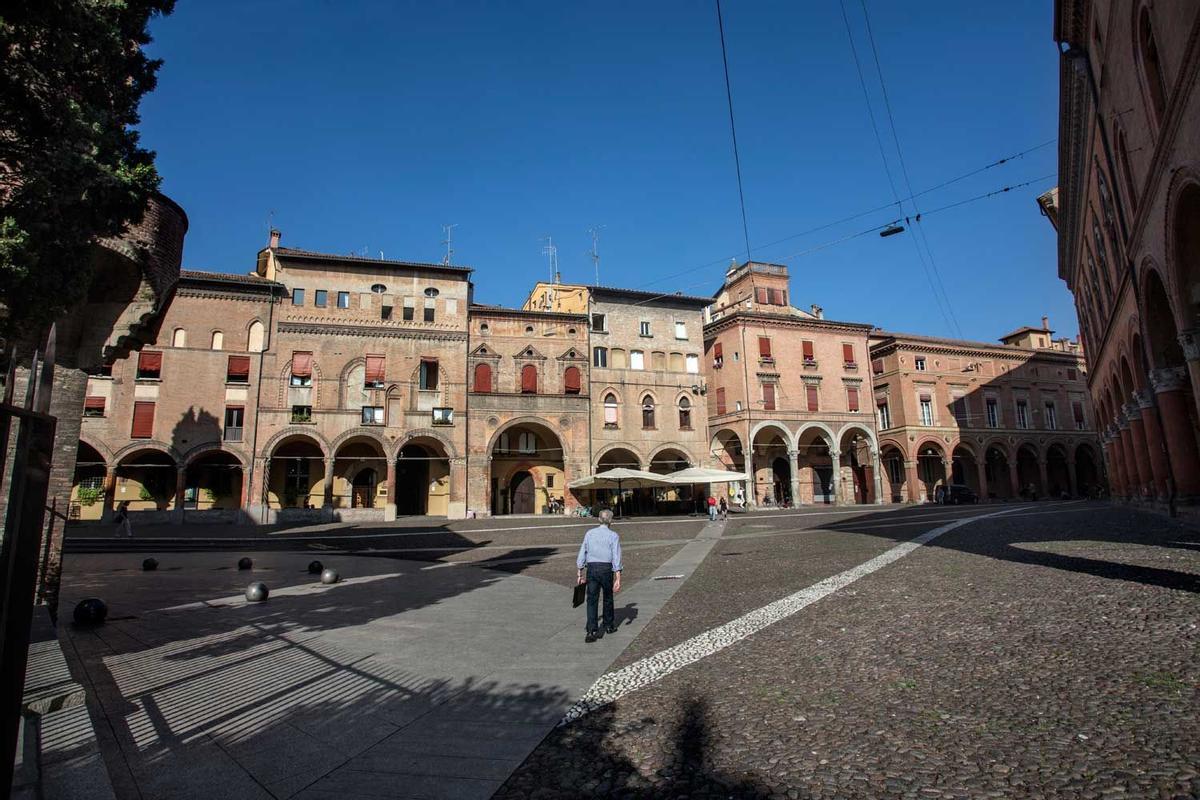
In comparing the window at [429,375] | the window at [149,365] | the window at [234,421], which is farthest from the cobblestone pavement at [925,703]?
the window at [149,365]

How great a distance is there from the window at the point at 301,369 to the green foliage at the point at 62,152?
93.2ft

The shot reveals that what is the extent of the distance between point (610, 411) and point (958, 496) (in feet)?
86.2

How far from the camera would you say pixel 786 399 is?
44.0m

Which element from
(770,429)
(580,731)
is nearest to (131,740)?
(580,731)

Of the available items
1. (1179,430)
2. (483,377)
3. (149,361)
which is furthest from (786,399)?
(149,361)

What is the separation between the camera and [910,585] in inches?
380

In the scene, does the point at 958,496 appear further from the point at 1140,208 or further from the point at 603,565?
the point at 603,565

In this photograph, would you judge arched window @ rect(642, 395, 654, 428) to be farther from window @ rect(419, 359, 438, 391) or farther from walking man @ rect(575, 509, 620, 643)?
walking man @ rect(575, 509, 620, 643)

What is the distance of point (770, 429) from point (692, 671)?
132ft

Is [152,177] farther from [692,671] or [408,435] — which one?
[408,435]

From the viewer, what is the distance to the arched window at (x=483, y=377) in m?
38.1

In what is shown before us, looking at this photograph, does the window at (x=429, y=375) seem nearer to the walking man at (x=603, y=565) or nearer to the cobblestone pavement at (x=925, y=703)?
the cobblestone pavement at (x=925, y=703)

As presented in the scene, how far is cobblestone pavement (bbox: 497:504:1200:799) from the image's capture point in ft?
12.0

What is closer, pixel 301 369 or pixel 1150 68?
pixel 1150 68
